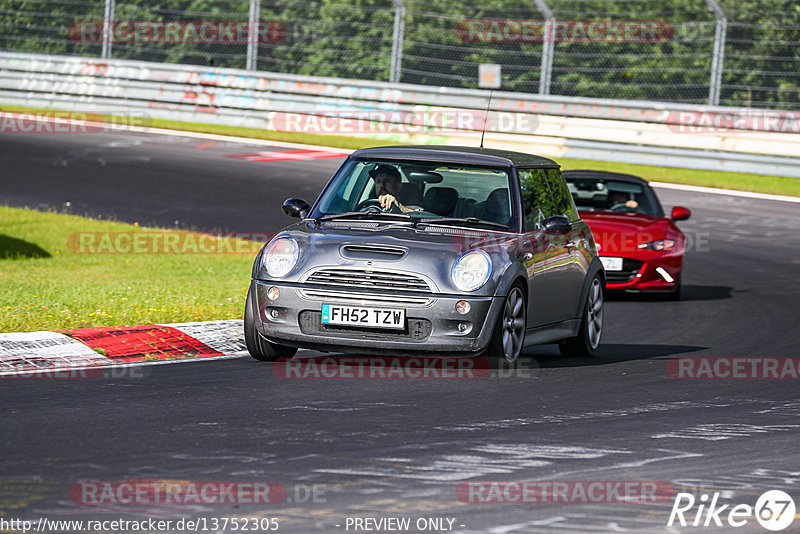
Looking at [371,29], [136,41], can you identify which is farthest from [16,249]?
[136,41]

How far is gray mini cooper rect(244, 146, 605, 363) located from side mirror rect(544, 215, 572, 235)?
0.03 feet

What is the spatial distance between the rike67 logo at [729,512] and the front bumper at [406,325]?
3.05 meters

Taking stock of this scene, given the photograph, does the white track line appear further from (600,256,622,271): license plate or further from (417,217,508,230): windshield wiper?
(417,217,508,230): windshield wiper

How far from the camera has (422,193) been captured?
9.55 metres

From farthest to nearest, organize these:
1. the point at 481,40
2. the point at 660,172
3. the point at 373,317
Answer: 1. the point at 481,40
2. the point at 660,172
3. the point at 373,317

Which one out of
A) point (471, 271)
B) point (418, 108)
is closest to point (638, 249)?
point (471, 271)

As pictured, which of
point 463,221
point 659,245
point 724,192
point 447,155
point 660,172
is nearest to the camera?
point 463,221

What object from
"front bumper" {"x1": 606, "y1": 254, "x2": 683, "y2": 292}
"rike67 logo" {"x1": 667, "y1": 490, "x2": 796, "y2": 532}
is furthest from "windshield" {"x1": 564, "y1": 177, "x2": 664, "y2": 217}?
"rike67 logo" {"x1": 667, "y1": 490, "x2": 796, "y2": 532}

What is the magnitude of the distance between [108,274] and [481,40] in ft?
49.3

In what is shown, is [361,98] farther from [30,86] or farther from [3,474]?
[3,474]

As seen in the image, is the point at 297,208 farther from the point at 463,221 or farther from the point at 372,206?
the point at 463,221

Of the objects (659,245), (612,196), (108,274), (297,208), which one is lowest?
(108,274)

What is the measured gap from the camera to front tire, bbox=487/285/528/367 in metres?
8.73

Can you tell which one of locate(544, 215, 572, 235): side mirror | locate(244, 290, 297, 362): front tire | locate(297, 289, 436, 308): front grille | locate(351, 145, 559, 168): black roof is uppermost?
locate(351, 145, 559, 168): black roof
